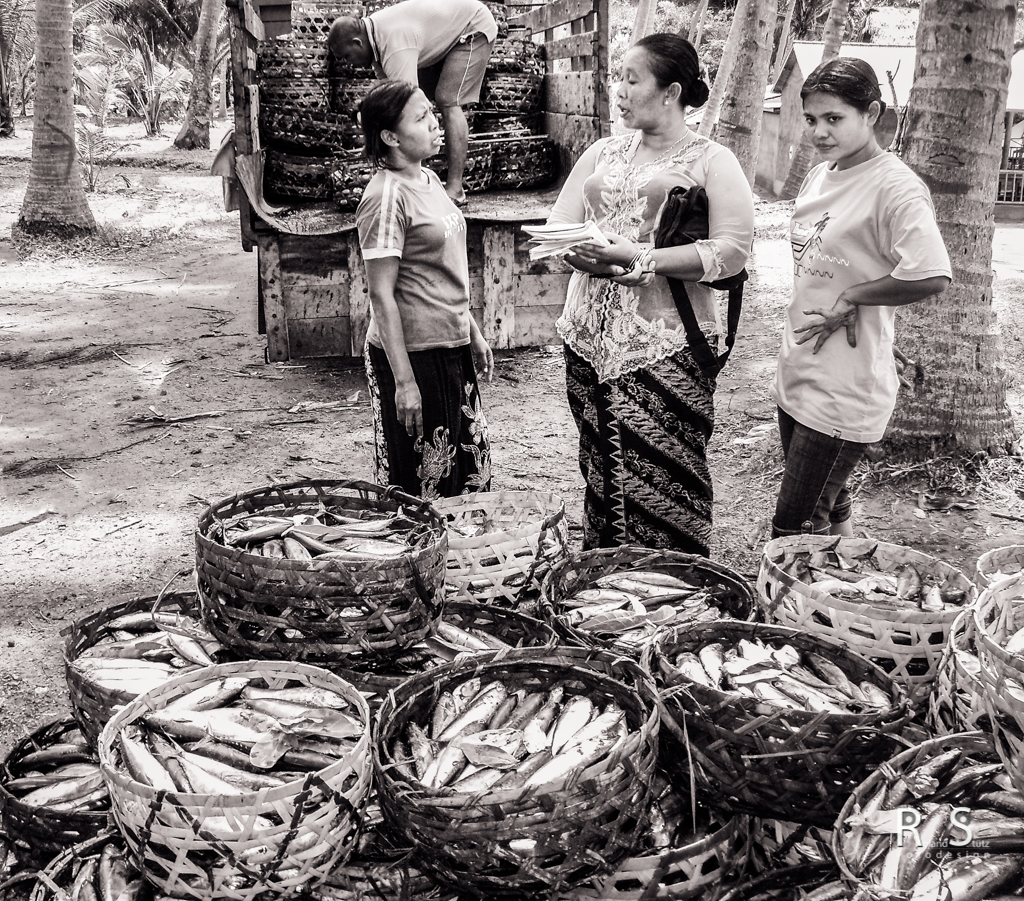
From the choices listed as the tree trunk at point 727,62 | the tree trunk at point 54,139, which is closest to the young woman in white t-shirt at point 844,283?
the tree trunk at point 727,62

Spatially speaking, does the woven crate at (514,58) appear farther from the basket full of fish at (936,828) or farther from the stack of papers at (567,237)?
the basket full of fish at (936,828)

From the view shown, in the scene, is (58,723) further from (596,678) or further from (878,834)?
(878,834)

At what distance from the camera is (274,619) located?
2.26 meters

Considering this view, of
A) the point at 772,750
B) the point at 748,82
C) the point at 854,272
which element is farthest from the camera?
the point at 748,82

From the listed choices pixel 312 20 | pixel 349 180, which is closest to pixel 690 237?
pixel 349 180

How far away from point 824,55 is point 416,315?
13111mm

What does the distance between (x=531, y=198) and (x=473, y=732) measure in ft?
22.7

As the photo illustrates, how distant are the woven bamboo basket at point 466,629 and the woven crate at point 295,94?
6.12 metres

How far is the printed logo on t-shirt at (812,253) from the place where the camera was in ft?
10.6

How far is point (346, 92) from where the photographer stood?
7.84m

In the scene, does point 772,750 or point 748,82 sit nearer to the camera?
point 772,750

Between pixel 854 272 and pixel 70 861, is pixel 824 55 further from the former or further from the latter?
pixel 70 861

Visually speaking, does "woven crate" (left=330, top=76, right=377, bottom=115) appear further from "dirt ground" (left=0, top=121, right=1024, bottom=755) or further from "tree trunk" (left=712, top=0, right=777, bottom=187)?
"tree trunk" (left=712, top=0, right=777, bottom=187)

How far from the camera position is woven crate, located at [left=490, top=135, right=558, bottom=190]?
28.2 feet
